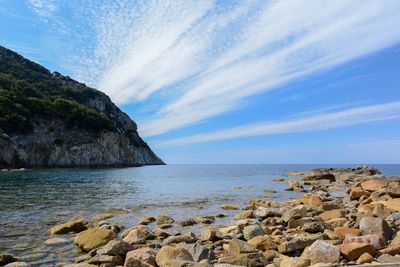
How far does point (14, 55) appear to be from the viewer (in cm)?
15212

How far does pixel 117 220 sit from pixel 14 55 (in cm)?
15629

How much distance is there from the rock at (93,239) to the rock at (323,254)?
6.61 m

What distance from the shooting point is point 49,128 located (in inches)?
3954

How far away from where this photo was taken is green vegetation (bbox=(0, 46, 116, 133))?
9188cm

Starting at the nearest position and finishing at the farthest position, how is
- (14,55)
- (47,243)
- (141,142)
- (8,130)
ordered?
1. (47,243)
2. (8,130)
3. (14,55)
4. (141,142)

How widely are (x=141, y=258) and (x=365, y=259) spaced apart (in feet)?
18.3

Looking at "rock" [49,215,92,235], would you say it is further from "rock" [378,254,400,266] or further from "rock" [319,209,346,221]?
"rock" [378,254,400,266]

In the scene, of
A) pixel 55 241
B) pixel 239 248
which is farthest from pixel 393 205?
pixel 55 241

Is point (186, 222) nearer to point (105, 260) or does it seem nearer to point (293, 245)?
point (293, 245)

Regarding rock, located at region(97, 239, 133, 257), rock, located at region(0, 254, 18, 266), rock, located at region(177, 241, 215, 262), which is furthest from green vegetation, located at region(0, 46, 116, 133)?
rock, located at region(177, 241, 215, 262)

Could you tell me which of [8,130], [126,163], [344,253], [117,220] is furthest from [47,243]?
[126,163]

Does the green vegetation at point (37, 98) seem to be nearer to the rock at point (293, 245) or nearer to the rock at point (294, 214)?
the rock at point (294, 214)

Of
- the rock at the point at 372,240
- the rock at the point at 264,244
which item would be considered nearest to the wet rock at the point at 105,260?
the rock at the point at 264,244

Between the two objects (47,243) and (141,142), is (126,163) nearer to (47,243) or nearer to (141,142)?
(141,142)
